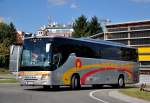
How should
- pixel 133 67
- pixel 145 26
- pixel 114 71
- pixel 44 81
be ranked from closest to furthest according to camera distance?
pixel 44 81
pixel 114 71
pixel 133 67
pixel 145 26

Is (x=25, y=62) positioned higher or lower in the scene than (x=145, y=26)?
lower

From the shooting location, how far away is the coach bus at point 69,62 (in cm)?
2795

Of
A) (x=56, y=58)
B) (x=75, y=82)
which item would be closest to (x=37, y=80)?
(x=56, y=58)

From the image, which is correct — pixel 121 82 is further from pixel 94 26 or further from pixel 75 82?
pixel 94 26

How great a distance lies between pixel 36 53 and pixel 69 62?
2.46 m

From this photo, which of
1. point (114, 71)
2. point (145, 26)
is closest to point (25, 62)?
point (114, 71)

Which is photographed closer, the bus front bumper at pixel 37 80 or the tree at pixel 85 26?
the bus front bumper at pixel 37 80

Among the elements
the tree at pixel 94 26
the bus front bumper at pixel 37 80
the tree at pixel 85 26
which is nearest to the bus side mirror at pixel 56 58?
the bus front bumper at pixel 37 80

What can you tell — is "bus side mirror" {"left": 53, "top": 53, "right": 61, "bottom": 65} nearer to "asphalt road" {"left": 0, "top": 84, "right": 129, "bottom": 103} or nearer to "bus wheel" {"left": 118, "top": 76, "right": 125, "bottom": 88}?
"asphalt road" {"left": 0, "top": 84, "right": 129, "bottom": 103}

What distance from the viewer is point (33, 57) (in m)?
28.2

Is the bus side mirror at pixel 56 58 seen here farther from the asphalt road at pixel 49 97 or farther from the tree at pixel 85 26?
the tree at pixel 85 26

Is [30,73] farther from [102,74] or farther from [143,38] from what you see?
[143,38]

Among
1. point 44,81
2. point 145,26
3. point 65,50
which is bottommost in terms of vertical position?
point 44,81

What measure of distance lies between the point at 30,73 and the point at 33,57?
99cm
